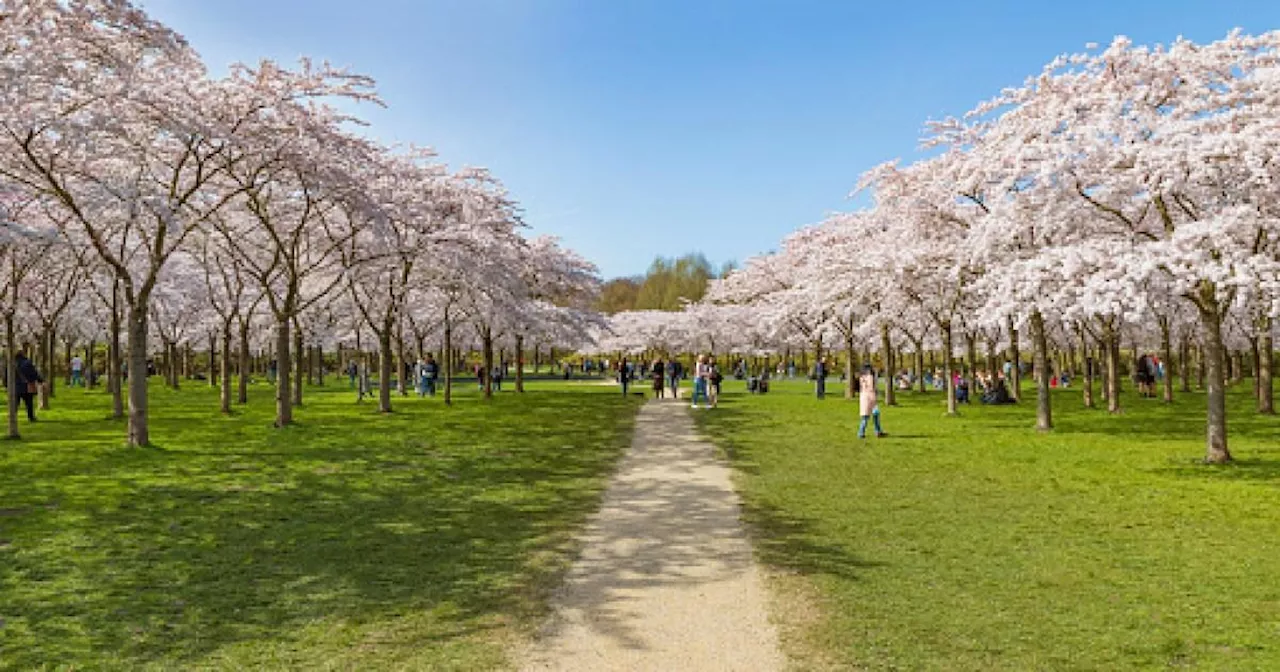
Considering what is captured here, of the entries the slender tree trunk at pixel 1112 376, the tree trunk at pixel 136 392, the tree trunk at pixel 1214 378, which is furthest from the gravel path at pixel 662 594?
the slender tree trunk at pixel 1112 376

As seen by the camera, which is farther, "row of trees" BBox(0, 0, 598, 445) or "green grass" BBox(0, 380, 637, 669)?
"row of trees" BBox(0, 0, 598, 445)

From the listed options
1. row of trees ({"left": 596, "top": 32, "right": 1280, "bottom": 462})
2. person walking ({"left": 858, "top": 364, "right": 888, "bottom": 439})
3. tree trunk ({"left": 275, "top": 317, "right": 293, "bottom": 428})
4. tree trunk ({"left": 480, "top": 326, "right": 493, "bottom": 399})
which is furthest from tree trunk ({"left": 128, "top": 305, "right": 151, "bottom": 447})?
tree trunk ({"left": 480, "top": 326, "right": 493, "bottom": 399})

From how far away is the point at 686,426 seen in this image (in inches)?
920

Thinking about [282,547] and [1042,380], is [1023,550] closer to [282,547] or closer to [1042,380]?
[282,547]

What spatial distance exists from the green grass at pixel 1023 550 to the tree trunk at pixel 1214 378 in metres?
0.38

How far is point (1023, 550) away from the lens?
8.88 m

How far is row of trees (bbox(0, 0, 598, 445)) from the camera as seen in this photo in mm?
13242

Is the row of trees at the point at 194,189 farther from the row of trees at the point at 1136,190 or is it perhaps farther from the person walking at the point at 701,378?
the row of trees at the point at 1136,190

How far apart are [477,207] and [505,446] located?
44.7ft

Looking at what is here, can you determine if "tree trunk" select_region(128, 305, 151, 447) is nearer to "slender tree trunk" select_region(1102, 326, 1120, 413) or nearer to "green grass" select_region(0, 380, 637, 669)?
"green grass" select_region(0, 380, 637, 669)

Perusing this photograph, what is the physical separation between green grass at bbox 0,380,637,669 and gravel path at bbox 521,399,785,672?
426mm

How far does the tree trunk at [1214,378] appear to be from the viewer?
46.7ft

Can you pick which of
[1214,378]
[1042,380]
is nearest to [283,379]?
[1042,380]

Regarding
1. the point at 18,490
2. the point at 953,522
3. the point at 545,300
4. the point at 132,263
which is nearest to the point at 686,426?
the point at 953,522
